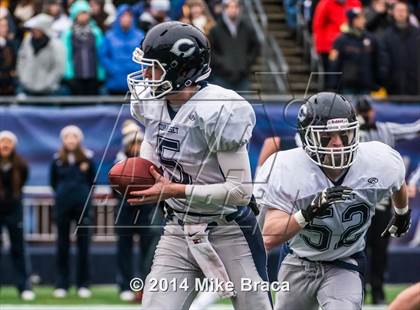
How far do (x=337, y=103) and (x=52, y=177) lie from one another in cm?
524

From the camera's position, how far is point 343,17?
1248 cm

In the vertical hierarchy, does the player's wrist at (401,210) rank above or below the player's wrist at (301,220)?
below

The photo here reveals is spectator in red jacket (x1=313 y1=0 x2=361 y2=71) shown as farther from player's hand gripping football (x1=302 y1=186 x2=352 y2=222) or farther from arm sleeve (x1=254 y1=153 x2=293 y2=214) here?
player's hand gripping football (x1=302 y1=186 x2=352 y2=222)

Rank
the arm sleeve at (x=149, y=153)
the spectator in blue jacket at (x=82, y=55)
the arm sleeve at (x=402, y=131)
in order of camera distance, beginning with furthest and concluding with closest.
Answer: the spectator in blue jacket at (x=82, y=55) < the arm sleeve at (x=402, y=131) < the arm sleeve at (x=149, y=153)

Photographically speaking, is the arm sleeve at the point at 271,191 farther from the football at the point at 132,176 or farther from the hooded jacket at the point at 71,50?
the hooded jacket at the point at 71,50

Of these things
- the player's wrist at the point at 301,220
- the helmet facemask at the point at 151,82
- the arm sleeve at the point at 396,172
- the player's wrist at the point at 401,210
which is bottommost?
the player's wrist at the point at 401,210

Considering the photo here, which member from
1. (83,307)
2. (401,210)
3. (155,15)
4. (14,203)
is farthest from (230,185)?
(155,15)

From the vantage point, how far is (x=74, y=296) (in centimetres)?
1087

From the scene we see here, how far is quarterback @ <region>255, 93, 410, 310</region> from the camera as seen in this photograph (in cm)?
592

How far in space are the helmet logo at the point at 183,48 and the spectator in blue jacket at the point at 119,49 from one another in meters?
5.88

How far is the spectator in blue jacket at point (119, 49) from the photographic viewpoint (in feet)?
38.9

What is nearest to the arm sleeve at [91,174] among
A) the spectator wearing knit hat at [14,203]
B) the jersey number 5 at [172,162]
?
the spectator wearing knit hat at [14,203]

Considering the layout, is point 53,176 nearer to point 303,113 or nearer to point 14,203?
point 14,203

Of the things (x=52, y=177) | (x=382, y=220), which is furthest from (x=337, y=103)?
(x=52, y=177)
